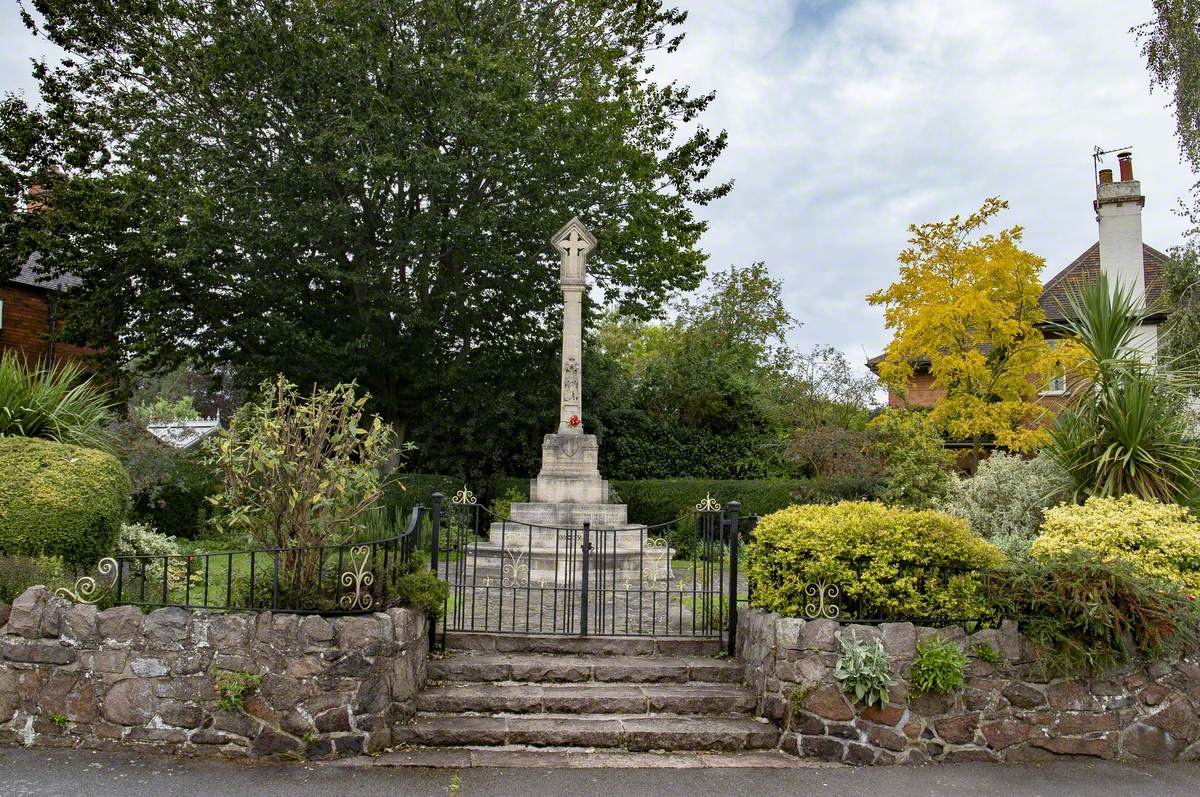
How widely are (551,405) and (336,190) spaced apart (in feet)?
20.6

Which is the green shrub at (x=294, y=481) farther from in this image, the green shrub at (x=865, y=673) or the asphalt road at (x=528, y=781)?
the green shrub at (x=865, y=673)

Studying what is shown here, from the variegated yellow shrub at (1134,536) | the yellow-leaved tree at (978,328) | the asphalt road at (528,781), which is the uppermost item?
the yellow-leaved tree at (978,328)

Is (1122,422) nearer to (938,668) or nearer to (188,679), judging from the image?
(938,668)

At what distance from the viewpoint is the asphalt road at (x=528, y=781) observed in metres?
4.99

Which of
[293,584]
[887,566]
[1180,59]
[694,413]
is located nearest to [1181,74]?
[1180,59]

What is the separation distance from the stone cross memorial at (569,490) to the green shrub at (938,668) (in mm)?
5394

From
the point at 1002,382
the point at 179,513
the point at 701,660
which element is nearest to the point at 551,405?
the point at 179,513

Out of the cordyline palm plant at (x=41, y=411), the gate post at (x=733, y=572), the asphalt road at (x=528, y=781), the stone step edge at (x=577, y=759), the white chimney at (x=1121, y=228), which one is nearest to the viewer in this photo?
the asphalt road at (x=528, y=781)

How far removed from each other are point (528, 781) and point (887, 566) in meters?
3.00

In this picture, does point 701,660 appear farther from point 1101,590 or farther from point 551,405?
point 551,405

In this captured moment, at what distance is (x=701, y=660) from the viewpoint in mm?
7012

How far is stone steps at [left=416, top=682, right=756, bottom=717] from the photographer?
243 inches

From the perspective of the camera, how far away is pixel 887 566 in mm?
6191

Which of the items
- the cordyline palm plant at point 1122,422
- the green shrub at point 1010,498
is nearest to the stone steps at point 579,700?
the green shrub at point 1010,498
